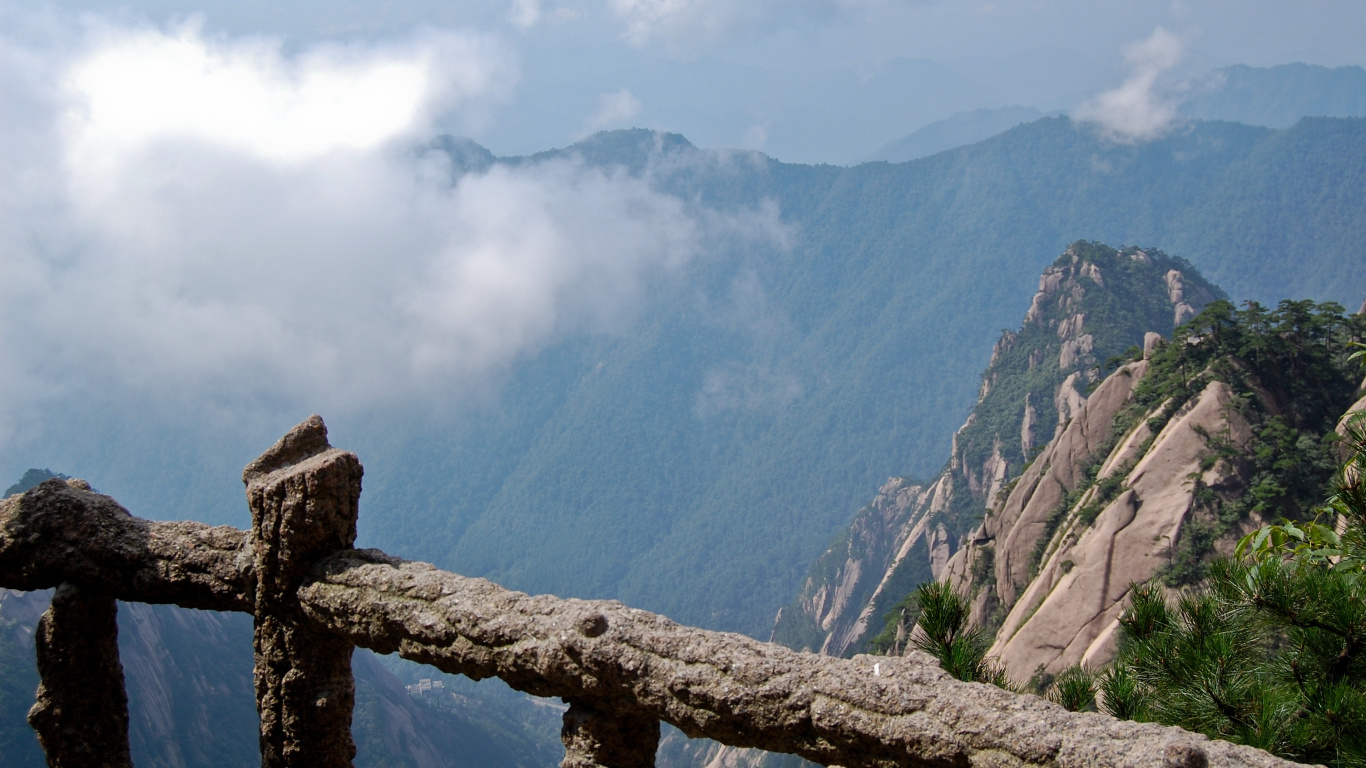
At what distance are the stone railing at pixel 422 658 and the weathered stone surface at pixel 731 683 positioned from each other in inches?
0.4

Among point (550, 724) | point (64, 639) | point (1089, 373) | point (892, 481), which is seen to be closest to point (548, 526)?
point (550, 724)

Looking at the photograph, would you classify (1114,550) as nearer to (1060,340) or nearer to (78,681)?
(78,681)

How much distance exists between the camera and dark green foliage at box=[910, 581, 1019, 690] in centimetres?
803

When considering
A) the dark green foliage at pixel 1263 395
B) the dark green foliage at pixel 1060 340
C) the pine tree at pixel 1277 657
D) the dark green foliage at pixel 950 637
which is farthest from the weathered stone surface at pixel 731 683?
the dark green foliage at pixel 1060 340

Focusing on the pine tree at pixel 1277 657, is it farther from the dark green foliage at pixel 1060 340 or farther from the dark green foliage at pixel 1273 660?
the dark green foliage at pixel 1060 340

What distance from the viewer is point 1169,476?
36094mm

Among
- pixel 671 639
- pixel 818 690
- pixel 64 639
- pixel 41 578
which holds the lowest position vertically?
pixel 818 690

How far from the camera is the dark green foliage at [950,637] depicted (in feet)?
26.3

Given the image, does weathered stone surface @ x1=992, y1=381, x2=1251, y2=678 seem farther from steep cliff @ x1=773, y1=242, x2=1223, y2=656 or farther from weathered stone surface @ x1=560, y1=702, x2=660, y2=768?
steep cliff @ x1=773, y1=242, x2=1223, y2=656

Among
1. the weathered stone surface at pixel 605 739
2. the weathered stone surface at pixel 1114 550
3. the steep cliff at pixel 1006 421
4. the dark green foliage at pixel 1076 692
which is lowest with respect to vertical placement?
the weathered stone surface at pixel 605 739

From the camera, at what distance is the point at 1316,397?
124 feet

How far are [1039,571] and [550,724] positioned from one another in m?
106

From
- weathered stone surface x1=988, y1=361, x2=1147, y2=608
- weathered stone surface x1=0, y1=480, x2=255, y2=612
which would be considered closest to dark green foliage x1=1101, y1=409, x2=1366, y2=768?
weathered stone surface x1=0, y1=480, x2=255, y2=612

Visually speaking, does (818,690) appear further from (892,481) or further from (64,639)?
(892,481)
